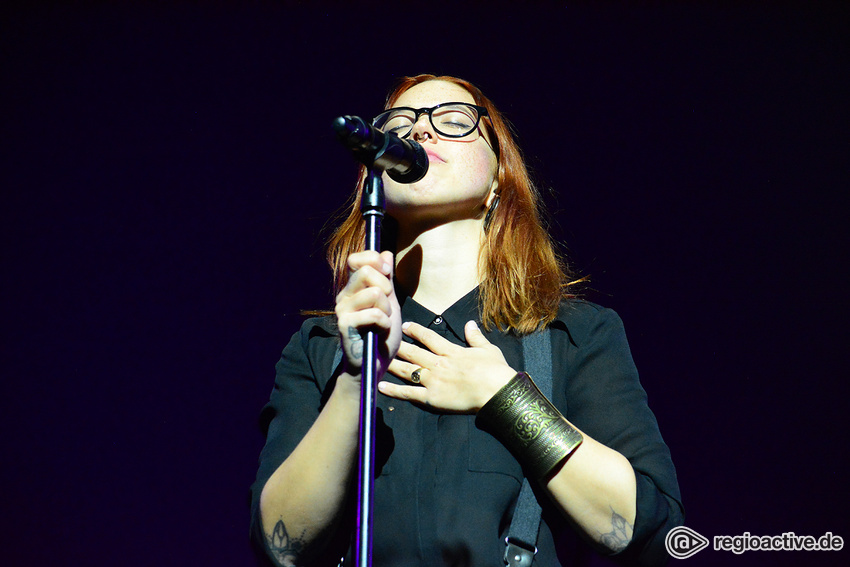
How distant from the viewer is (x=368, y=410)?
0.96 m

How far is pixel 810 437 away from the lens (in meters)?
2.28

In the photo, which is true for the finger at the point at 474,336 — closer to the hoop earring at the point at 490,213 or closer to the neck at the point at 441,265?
the neck at the point at 441,265

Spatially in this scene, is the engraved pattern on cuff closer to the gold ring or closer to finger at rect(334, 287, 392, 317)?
the gold ring

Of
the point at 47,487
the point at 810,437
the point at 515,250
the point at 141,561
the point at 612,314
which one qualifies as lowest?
the point at 141,561

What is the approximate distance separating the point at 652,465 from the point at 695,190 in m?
1.45

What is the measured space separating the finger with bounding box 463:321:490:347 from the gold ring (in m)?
0.12

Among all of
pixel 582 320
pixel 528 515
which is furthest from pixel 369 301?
pixel 582 320

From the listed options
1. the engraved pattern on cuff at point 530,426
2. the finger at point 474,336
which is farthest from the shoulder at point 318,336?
the engraved pattern on cuff at point 530,426

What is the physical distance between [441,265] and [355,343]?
0.62 m

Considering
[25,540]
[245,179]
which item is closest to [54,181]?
[245,179]

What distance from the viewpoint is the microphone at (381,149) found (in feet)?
Result: 3.21

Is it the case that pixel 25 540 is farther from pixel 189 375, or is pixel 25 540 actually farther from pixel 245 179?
pixel 245 179

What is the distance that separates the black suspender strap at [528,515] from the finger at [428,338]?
0.57 ft

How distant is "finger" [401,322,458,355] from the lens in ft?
4.77
